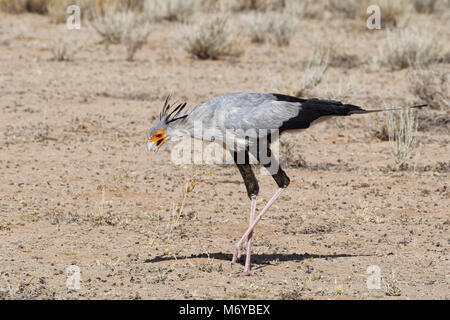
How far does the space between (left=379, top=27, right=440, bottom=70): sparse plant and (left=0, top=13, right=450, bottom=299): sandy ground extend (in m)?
1.04

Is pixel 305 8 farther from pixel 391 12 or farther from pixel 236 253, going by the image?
pixel 236 253

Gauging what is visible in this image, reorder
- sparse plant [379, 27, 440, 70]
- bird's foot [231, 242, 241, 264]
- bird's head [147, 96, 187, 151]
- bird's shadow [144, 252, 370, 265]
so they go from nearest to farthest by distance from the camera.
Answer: bird's head [147, 96, 187, 151], bird's foot [231, 242, 241, 264], bird's shadow [144, 252, 370, 265], sparse plant [379, 27, 440, 70]

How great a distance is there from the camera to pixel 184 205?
7840 mm

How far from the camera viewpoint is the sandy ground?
5562mm

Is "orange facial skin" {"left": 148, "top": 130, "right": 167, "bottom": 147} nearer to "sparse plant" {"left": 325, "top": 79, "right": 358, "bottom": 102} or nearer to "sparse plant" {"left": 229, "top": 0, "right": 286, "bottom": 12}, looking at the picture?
"sparse plant" {"left": 325, "top": 79, "right": 358, "bottom": 102}

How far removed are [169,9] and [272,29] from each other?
13.7 feet

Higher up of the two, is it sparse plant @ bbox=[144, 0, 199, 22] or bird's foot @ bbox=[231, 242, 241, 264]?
sparse plant @ bbox=[144, 0, 199, 22]

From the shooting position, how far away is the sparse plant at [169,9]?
69.5 feet

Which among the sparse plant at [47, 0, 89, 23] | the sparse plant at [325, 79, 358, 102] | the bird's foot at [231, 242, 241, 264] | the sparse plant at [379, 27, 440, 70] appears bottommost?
the bird's foot at [231, 242, 241, 264]

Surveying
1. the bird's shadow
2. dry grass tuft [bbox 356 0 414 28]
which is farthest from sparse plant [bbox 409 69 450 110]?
dry grass tuft [bbox 356 0 414 28]
